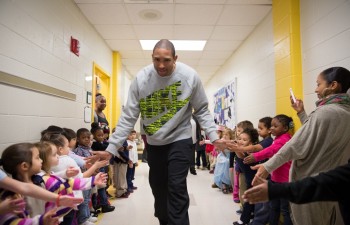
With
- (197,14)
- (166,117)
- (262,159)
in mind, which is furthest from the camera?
(197,14)

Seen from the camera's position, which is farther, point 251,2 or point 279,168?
point 251,2

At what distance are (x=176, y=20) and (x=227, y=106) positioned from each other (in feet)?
9.67

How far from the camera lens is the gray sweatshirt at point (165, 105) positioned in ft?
6.20

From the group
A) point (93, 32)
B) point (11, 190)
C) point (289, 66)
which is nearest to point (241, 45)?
point (289, 66)

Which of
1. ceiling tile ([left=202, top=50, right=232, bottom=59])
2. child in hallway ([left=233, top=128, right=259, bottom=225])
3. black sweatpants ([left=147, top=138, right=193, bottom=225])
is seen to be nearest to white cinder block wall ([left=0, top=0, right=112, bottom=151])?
black sweatpants ([left=147, top=138, right=193, bottom=225])

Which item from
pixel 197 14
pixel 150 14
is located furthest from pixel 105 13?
pixel 197 14

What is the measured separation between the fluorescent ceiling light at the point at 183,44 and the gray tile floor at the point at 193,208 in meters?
2.96

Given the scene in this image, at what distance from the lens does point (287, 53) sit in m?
3.25

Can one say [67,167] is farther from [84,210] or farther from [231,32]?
[231,32]

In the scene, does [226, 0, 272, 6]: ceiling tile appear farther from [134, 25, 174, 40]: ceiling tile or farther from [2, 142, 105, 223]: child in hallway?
[2, 142, 105, 223]: child in hallway

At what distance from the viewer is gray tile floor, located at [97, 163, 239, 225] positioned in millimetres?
3037

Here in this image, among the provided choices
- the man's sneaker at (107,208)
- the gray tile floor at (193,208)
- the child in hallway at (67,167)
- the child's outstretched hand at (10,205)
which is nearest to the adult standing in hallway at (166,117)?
the child in hallway at (67,167)

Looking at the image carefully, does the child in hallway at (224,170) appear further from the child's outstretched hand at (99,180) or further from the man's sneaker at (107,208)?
the child's outstretched hand at (99,180)

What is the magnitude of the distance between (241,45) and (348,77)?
395cm
